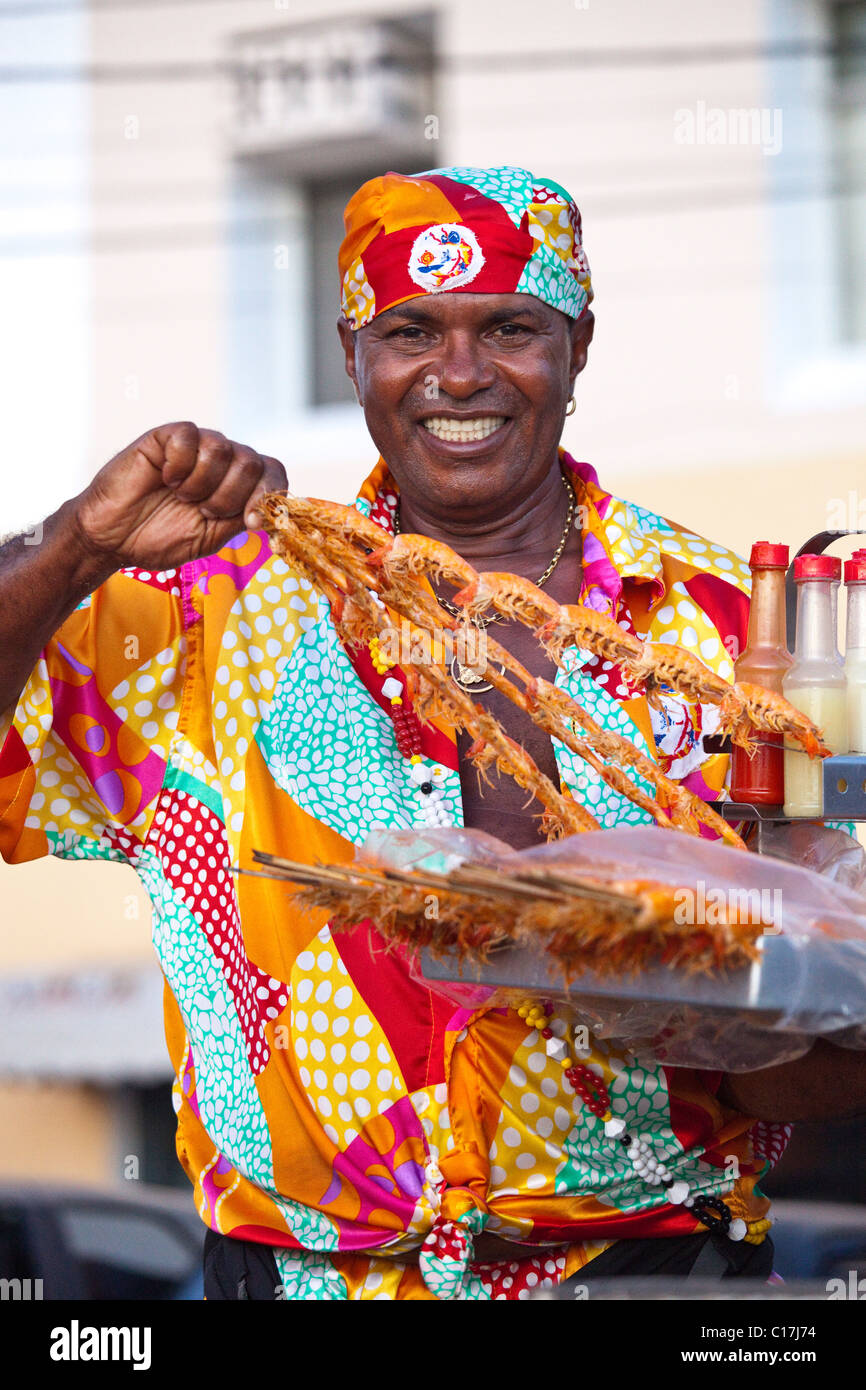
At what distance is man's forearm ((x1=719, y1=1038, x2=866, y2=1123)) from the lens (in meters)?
2.05

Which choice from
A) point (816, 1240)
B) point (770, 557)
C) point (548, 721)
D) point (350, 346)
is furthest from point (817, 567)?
point (816, 1240)

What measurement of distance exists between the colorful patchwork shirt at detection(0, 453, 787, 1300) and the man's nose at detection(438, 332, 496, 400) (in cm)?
26

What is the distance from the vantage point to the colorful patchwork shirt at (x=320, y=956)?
7.09ft

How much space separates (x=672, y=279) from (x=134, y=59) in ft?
9.77

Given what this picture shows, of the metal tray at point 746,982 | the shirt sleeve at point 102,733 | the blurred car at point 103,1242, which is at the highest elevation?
the shirt sleeve at point 102,733

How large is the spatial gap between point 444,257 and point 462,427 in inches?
8.9

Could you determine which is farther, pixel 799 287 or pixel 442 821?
pixel 799 287

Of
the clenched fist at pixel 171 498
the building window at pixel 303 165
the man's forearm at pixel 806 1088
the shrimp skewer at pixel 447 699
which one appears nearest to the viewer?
the shrimp skewer at pixel 447 699

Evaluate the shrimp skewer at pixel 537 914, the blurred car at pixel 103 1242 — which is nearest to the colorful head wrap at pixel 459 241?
the shrimp skewer at pixel 537 914

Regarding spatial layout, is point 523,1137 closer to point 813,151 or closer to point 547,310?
point 547,310

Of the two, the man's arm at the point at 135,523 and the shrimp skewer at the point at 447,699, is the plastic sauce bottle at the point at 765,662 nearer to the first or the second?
the shrimp skewer at the point at 447,699

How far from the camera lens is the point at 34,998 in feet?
28.1
